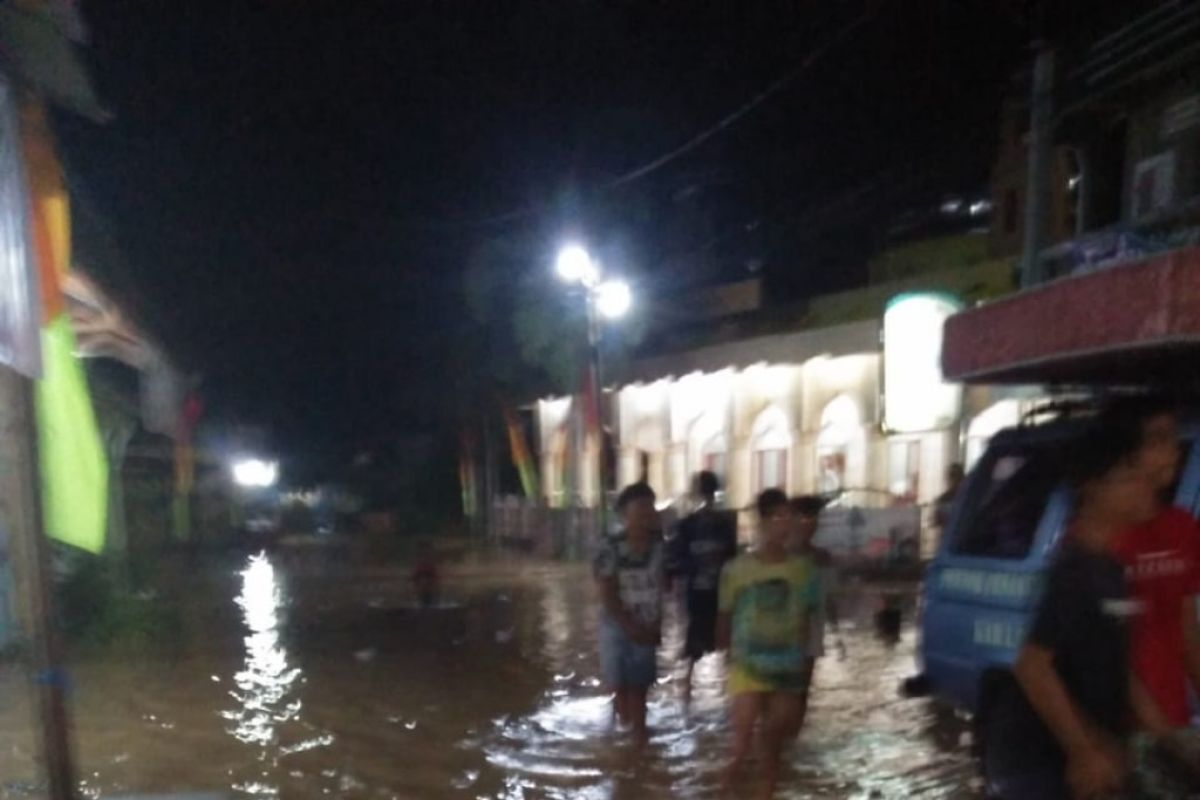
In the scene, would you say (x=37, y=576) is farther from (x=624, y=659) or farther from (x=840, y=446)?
(x=840, y=446)

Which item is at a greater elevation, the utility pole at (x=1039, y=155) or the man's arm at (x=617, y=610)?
the utility pole at (x=1039, y=155)

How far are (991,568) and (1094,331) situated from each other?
1.50 meters

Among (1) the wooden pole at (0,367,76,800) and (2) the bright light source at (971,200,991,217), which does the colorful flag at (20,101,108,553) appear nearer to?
(1) the wooden pole at (0,367,76,800)

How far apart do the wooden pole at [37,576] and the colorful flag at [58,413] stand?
20.7 inches

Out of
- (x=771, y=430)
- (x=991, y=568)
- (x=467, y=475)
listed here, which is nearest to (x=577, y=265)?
(x=771, y=430)

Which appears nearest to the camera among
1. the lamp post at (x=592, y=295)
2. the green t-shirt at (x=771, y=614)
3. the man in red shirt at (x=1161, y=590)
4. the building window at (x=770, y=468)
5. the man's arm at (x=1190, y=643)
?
the man in red shirt at (x=1161, y=590)

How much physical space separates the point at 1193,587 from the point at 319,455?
49.8 metres

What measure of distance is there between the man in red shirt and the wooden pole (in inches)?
156

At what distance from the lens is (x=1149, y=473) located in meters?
3.26

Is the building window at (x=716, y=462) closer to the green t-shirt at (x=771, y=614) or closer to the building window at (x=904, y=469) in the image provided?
the building window at (x=904, y=469)

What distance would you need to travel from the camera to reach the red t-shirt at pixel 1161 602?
10.5 ft

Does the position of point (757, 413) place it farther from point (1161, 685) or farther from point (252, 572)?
point (1161, 685)

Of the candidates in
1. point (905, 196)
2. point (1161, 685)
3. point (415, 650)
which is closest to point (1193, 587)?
point (1161, 685)

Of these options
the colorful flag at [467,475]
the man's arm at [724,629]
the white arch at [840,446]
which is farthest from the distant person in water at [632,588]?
the colorful flag at [467,475]
